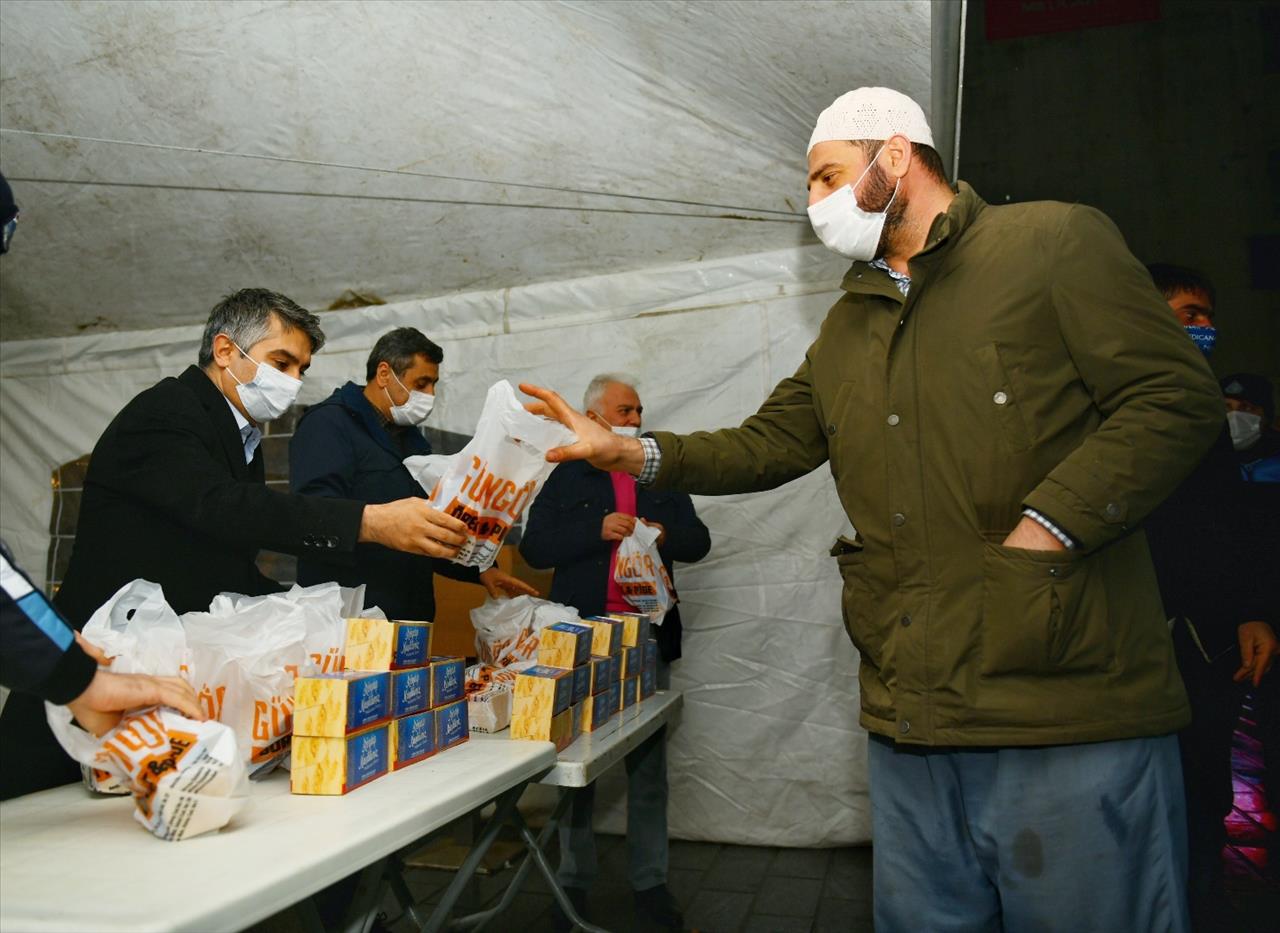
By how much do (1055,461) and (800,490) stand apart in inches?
90.4

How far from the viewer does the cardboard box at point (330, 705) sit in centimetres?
Result: 143

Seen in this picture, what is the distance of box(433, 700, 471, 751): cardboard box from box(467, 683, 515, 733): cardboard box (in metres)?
0.14

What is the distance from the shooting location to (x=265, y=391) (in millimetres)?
A: 2203

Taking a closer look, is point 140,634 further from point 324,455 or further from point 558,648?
point 324,455

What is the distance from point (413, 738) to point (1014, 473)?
1.11 meters

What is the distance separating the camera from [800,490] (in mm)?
3768

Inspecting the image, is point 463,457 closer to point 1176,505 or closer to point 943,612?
point 943,612

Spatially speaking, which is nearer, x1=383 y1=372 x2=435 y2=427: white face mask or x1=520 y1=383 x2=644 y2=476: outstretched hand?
x1=520 y1=383 x2=644 y2=476: outstretched hand

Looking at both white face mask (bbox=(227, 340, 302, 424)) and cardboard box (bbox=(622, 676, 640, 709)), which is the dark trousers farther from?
white face mask (bbox=(227, 340, 302, 424))

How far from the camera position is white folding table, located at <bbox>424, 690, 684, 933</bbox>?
1737mm

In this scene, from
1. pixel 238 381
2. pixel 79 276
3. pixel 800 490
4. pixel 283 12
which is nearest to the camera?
pixel 238 381

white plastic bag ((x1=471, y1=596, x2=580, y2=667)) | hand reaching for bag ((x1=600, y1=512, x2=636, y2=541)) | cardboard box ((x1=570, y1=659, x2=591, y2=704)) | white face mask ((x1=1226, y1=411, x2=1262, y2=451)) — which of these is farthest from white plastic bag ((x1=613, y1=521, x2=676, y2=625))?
white face mask ((x1=1226, y1=411, x2=1262, y2=451))

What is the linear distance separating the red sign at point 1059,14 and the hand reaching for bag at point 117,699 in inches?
155

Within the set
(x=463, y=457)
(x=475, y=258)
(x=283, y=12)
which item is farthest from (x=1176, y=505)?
(x=283, y=12)
